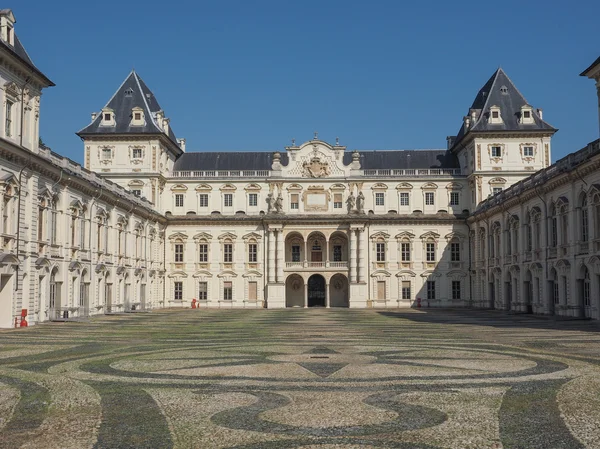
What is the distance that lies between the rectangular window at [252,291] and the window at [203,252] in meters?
5.83

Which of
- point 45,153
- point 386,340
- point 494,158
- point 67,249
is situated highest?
point 494,158

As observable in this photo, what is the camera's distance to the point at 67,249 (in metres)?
45.8

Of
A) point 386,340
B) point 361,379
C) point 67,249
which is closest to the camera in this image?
point 361,379

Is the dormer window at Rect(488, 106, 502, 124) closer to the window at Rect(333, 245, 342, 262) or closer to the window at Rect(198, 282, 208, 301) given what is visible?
the window at Rect(333, 245, 342, 262)

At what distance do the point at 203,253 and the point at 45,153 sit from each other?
35.8m

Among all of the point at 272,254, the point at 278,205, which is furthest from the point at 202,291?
the point at 278,205

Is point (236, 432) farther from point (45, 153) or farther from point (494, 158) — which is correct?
point (494, 158)

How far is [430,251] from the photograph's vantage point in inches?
2982

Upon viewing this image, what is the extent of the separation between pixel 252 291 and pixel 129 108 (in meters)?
24.2

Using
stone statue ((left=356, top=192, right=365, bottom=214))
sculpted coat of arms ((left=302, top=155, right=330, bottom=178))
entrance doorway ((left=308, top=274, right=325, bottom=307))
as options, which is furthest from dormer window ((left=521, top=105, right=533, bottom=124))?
entrance doorway ((left=308, top=274, right=325, bottom=307))

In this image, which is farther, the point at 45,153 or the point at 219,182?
the point at 219,182

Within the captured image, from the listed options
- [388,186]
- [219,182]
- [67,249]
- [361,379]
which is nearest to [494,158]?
[388,186]

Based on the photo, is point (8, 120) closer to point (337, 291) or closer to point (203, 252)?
point (203, 252)

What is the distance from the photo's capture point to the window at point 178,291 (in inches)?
3004
